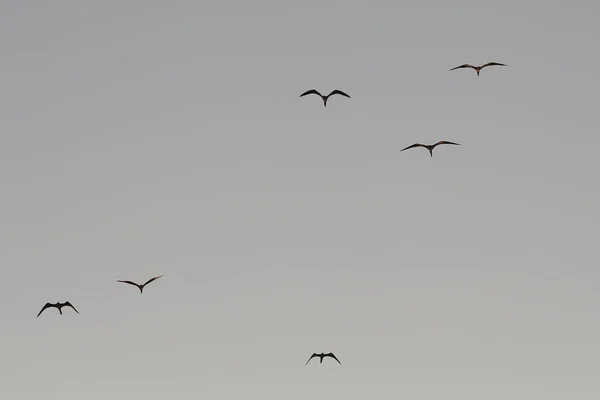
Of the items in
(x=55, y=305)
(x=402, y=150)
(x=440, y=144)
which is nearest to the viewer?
(x=402, y=150)

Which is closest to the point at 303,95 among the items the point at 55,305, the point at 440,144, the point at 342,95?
the point at 342,95

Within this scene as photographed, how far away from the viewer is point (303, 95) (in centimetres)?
12150

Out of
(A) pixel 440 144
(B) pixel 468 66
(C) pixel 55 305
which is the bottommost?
(C) pixel 55 305

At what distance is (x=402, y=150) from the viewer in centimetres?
10806

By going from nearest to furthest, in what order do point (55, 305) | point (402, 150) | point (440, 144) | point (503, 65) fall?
point (402, 150) < point (503, 65) < point (440, 144) < point (55, 305)

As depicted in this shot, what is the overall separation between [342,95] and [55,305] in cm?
5093

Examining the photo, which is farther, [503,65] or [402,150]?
[503,65]

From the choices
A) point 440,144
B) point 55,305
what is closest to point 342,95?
point 440,144

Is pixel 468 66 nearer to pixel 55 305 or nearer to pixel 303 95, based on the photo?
pixel 303 95

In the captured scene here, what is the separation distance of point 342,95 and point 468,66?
16.1 m

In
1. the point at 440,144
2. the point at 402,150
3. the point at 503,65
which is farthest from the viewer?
the point at 440,144

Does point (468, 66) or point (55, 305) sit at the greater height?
point (468, 66)

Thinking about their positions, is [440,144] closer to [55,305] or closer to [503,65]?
[503,65]

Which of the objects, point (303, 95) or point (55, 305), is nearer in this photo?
point (303, 95)
